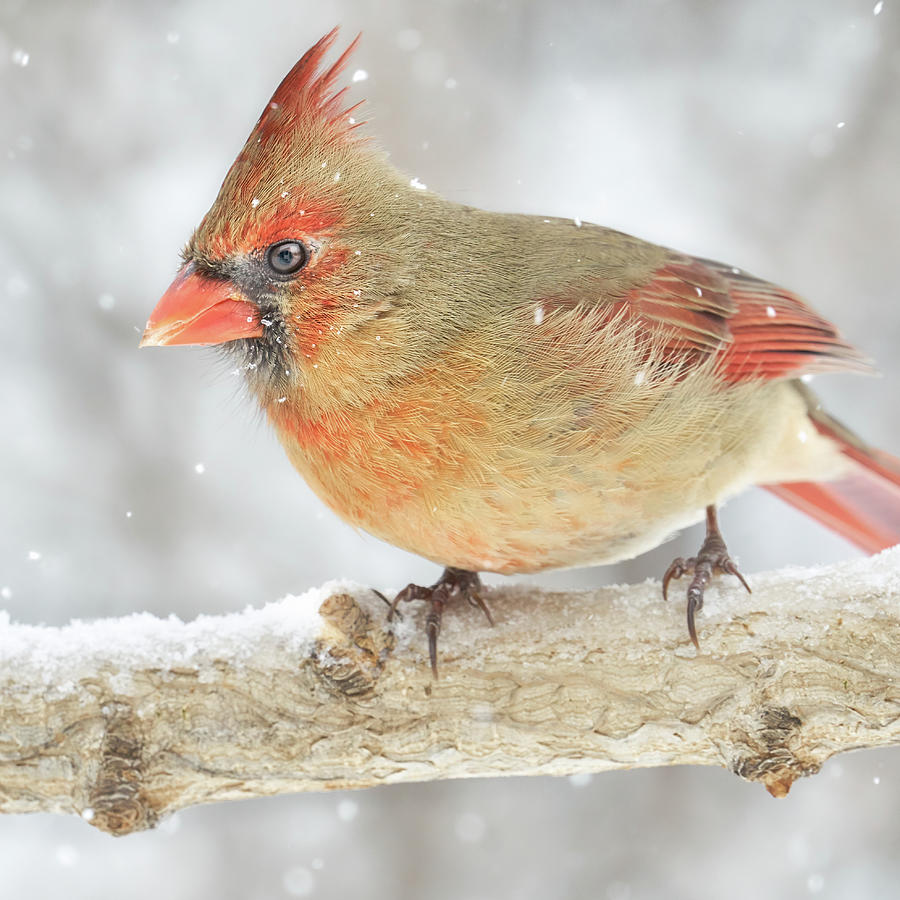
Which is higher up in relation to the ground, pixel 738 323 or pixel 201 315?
pixel 738 323

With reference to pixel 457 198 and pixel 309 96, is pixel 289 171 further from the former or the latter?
pixel 457 198

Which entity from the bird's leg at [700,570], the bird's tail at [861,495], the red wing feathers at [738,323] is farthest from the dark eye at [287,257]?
the bird's tail at [861,495]

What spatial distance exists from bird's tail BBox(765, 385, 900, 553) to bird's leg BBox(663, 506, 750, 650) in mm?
799

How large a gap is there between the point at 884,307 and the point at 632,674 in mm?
3591

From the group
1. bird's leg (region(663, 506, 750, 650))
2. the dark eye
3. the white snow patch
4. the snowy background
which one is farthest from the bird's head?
the snowy background

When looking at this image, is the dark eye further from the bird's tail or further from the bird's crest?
the bird's tail

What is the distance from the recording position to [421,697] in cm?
256

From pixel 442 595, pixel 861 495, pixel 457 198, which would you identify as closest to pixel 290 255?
pixel 442 595

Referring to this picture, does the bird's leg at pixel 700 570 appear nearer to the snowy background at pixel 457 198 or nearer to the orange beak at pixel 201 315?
the orange beak at pixel 201 315

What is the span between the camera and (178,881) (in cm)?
501

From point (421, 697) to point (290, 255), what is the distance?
1.03 meters

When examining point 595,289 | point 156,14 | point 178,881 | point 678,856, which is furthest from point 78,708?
point 156,14

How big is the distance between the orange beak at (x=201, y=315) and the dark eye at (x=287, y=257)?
104 millimetres

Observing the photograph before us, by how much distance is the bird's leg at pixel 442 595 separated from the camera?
2.71m
